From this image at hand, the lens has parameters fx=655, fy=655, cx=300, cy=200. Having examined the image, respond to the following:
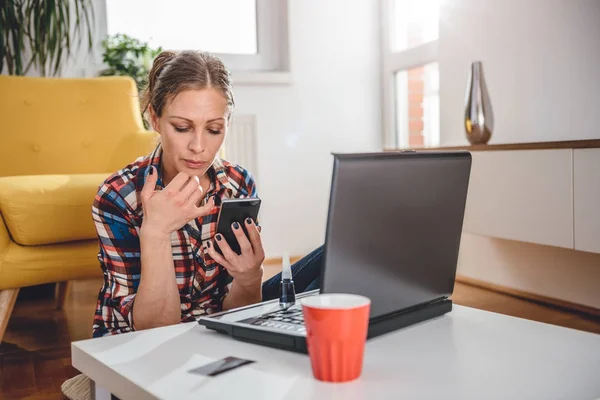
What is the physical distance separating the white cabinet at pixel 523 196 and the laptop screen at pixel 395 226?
116 centimetres

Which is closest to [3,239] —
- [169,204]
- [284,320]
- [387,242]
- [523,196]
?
[169,204]

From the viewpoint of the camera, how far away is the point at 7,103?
2.42 metres

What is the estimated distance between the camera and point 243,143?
3500mm

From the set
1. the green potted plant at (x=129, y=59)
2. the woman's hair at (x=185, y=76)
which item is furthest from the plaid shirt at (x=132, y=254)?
the green potted plant at (x=129, y=59)

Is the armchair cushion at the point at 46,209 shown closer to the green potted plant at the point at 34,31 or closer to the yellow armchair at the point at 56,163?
the yellow armchair at the point at 56,163

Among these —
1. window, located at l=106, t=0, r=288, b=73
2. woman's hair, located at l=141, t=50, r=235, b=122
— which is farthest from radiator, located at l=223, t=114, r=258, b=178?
woman's hair, located at l=141, t=50, r=235, b=122

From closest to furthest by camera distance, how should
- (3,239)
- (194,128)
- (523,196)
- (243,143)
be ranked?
1. (194,128)
2. (3,239)
3. (523,196)
4. (243,143)

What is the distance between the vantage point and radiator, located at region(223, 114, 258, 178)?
136 inches

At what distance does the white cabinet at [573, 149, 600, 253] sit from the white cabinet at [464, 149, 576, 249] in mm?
19

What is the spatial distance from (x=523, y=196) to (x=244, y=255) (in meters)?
1.31

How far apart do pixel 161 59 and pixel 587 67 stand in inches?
63.0

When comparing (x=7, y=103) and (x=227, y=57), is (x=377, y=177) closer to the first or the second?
(x=7, y=103)

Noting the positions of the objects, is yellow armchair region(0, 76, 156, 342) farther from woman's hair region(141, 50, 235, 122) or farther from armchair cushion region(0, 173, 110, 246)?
woman's hair region(141, 50, 235, 122)

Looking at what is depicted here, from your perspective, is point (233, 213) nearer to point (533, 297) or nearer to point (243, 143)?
point (533, 297)
